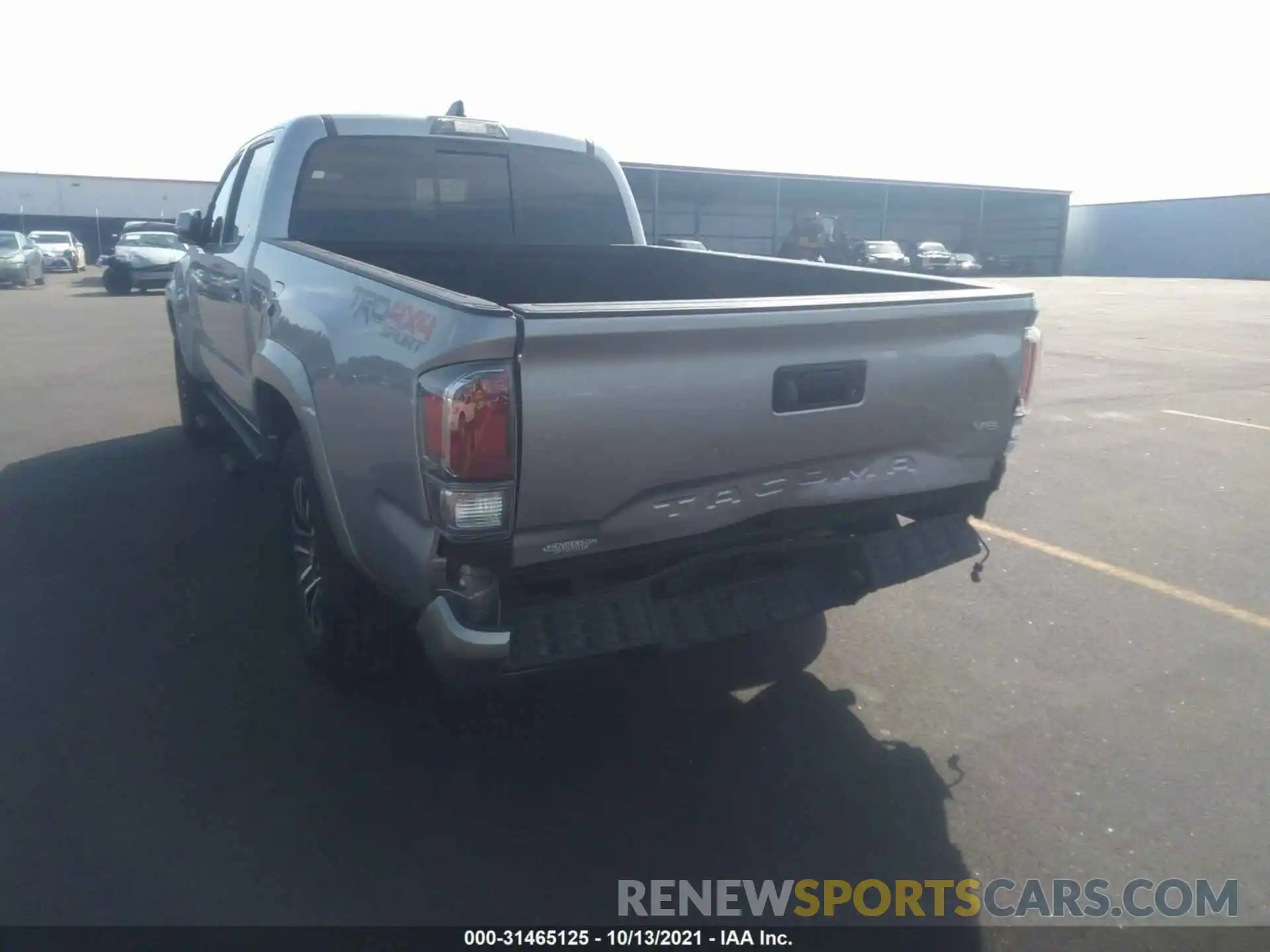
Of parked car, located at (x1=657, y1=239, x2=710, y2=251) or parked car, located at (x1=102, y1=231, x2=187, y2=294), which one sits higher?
parked car, located at (x1=657, y1=239, x2=710, y2=251)

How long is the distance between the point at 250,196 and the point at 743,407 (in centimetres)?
364

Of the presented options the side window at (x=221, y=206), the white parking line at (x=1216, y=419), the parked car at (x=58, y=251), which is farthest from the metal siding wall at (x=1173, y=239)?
the side window at (x=221, y=206)

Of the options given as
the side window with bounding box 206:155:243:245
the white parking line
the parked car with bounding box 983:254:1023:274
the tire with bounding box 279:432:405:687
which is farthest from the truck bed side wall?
the parked car with bounding box 983:254:1023:274

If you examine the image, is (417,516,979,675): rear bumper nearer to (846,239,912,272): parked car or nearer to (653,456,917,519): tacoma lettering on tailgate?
(653,456,917,519): tacoma lettering on tailgate

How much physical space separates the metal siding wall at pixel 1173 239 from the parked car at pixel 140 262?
2039 inches

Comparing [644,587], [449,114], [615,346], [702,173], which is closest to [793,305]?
[615,346]

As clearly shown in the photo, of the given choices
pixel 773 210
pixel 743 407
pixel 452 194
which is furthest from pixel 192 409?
pixel 773 210

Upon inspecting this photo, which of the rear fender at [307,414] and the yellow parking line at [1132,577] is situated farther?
the yellow parking line at [1132,577]

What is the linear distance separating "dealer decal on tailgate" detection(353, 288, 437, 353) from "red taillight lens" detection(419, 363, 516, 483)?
0.17 meters

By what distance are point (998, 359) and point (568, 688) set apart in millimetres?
2054

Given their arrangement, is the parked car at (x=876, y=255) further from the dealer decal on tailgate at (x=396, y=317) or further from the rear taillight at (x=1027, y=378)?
the dealer decal on tailgate at (x=396, y=317)

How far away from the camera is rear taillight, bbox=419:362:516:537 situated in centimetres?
282

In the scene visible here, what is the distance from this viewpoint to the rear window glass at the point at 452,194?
5242 mm

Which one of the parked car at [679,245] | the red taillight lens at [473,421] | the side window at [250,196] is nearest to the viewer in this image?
the red taillight lens at [473,421]
